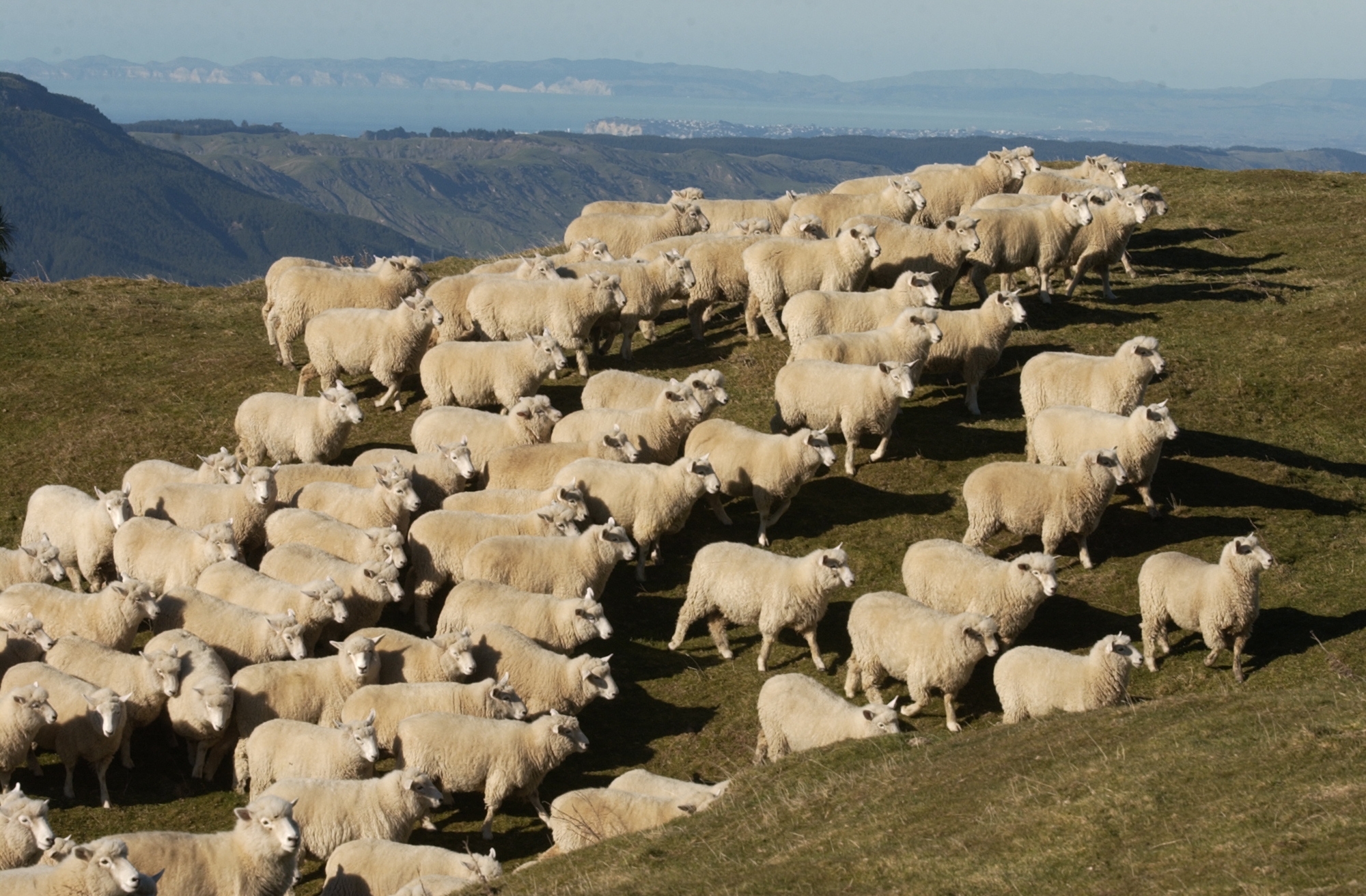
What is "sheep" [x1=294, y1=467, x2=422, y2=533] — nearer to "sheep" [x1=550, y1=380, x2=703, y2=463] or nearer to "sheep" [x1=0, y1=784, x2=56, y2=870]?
"sheep" [x1=550, y1=380, x2=703, y2=463]

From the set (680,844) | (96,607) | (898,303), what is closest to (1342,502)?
(898,303)

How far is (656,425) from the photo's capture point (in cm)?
1723

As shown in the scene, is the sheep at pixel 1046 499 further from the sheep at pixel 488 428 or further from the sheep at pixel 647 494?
the sheep at pixel 488 428

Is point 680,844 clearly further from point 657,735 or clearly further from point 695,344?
point 695,344

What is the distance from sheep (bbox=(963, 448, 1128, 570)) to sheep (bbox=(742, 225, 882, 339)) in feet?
21.0

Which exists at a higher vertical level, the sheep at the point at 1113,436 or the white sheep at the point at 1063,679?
the sheep at the point at 1113,436

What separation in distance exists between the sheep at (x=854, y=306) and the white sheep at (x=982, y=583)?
243 inches

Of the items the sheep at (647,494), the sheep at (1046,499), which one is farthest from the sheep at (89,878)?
the sheep at (1046,499)

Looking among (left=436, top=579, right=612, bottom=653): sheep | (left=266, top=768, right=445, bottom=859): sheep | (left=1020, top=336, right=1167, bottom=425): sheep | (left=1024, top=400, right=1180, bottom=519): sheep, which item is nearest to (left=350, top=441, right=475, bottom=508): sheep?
(left=436, top=579, right=612, bottom=653): sheep

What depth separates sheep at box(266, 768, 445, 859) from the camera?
10.6 metres

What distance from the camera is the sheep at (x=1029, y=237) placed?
21781 mm

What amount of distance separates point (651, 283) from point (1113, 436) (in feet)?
26.3

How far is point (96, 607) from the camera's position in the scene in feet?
45.2

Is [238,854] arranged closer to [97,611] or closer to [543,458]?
[97,611]
